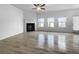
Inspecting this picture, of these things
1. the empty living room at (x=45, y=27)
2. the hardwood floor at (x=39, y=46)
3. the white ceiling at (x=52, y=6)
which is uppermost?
the white ceiling at (x=52, y=6)

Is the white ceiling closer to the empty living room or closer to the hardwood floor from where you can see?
the empty living room

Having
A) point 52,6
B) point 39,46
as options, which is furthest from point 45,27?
point 52,6

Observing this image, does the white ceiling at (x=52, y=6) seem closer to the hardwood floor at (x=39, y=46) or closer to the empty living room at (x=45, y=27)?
the empty living room at (x=45, y=27)

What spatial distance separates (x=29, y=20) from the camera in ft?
29.1

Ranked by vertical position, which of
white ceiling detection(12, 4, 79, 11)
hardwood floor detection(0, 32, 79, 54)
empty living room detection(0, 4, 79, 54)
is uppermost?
white ceiling detection(12, 4, 79, 11)

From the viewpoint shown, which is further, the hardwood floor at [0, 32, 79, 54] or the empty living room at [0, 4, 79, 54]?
the empty living room at [0, 4, 79, 54]

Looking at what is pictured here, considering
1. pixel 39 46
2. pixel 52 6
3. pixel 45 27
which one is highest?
pixel 52 6

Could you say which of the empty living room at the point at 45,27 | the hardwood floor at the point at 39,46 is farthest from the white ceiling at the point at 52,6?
the hardwood floor at the point at 39,46

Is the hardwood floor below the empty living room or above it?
below

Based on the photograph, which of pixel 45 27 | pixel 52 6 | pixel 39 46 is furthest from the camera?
pixel 52 6

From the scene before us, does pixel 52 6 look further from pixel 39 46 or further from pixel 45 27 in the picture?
pixel 39 46

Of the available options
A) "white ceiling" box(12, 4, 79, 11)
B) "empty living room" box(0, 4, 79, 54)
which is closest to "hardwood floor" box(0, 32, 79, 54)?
"empty living room" box(0, 4, 79, 54)
